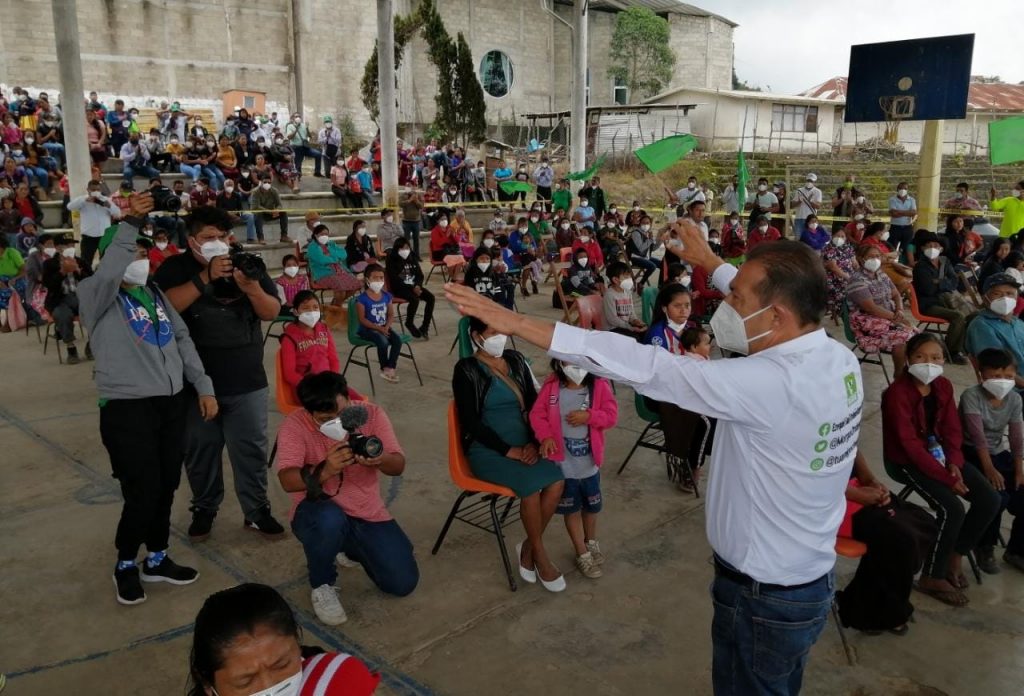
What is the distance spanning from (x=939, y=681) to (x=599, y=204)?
14895mm

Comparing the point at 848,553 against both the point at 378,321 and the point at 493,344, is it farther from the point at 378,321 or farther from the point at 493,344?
the point at 378,321

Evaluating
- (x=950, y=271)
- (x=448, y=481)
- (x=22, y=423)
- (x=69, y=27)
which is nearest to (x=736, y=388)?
(x=448, y=481)

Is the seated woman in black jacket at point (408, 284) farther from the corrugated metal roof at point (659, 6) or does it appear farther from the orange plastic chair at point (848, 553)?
the corrugated metal roof at point (659, 6)

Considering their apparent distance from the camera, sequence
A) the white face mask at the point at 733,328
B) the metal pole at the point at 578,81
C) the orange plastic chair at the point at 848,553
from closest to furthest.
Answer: the white face mask at the point at 733,328
the orange plastic chair at the point at 848,553
the metal pole at the point at 578,81

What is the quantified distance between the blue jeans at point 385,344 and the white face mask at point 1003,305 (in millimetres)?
4971

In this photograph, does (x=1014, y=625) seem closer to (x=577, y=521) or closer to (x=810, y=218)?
(x=577, y=521)

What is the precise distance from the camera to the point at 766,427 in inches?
73.9

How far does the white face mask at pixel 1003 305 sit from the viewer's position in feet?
17.4

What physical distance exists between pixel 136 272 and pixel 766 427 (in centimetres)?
290

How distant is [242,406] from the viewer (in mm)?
4242

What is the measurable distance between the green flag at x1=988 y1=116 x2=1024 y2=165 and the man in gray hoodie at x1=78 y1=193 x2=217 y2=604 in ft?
38.4

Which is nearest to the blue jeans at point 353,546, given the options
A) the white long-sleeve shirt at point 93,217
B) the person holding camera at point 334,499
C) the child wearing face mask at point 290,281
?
the person holding camera at point 334,499

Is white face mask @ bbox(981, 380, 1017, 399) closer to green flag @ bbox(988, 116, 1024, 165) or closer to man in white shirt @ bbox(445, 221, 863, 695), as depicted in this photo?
man in white shirt @ bbox(445, 221, 863, 695)

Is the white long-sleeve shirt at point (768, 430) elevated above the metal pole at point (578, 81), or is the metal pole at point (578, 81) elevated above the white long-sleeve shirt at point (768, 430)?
the metal pole at point (578, 81)
